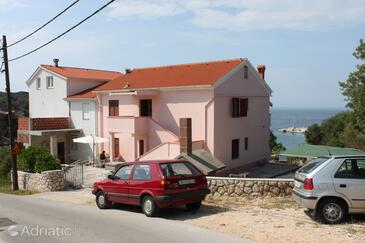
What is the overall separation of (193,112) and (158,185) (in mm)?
15049

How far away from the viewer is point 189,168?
12297 mm

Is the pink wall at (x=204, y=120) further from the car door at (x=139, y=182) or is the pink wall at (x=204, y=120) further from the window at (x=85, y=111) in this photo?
the car door at (x=139, y=182)

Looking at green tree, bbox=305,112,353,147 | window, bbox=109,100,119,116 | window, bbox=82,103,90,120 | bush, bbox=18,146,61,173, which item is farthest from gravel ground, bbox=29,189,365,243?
green tree, bbox=305,112,353,147

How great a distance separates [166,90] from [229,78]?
4.18 meters

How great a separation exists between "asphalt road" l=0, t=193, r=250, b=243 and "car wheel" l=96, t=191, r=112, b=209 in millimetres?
207

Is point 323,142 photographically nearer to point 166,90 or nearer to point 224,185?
point 166,90

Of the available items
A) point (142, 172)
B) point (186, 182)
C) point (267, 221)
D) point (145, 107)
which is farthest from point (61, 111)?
point (267, 221)

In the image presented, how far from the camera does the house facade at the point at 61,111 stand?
3272 centimetres

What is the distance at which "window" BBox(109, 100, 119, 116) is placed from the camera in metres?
30.7

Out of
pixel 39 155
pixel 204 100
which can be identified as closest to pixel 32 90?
pixel 39 155

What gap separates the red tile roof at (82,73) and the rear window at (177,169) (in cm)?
2505

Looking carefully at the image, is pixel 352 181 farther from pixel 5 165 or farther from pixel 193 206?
pixel 5 165

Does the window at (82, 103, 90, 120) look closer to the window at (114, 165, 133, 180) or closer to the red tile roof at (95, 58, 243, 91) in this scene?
the red tile roof at (95, 58, 243, 91)

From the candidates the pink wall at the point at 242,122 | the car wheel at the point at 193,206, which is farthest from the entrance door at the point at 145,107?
the car wheel at the point at 193,206
